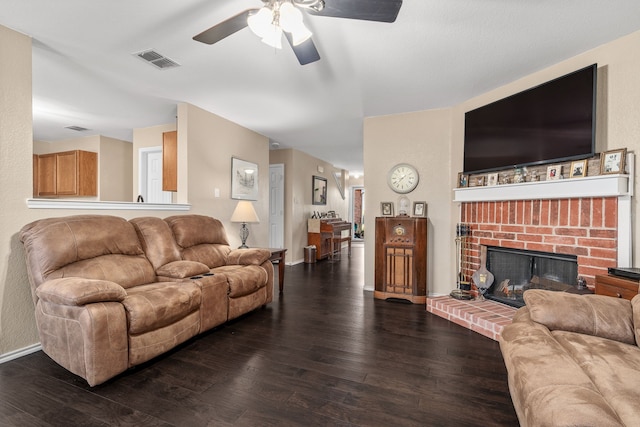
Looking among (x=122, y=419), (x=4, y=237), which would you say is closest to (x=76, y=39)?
(x=4, y=237)

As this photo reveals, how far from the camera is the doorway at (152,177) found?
15.3ft

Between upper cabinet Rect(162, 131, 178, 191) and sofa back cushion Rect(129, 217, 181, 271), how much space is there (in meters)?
1.08

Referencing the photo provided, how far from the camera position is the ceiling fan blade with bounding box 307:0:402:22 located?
4.88 ft

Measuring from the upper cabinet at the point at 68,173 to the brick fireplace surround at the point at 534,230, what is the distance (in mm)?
5749

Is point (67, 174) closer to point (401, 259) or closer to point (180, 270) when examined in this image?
point (180, 270)

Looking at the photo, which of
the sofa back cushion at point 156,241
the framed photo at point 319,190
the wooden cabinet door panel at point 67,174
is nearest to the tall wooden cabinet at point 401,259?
the sofa back cushion at point 156,241

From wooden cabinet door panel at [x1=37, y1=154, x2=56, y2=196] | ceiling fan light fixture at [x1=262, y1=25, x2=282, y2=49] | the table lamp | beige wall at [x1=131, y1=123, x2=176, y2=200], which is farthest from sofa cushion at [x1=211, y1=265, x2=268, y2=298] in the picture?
wooden cabinet door panel at [x1=37, y1=154, x2=56, y2=196]

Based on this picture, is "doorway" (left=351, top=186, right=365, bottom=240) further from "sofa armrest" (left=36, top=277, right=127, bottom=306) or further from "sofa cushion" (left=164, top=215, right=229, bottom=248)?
"sofa armrest" (left=36, top=277, right=127, bottom=306)

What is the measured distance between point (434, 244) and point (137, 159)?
4.57 meters

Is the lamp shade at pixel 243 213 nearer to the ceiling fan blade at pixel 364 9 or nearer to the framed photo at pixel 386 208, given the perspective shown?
the framed photo at pixel 386 208

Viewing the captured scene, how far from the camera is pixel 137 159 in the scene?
473 centimetres

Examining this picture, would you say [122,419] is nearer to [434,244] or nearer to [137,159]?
[434,244]

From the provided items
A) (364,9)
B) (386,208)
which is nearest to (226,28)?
(364,9)

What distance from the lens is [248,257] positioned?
3.32 m
